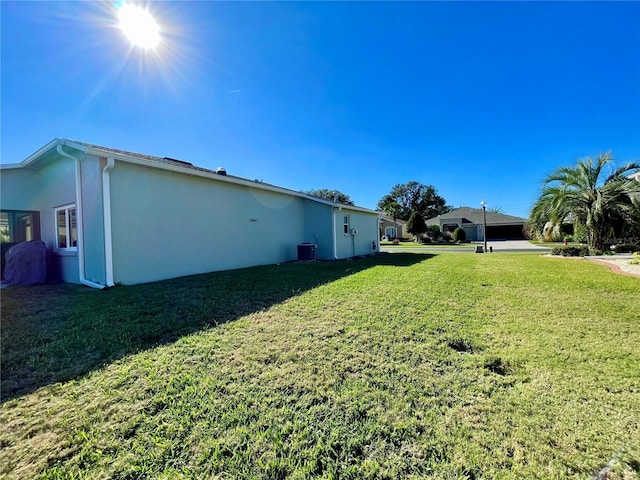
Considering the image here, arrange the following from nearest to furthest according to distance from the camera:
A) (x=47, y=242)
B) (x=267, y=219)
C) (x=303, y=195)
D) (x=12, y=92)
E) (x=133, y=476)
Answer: (x=133, y=476) → (x=12, y=92) → (x=47, y=242) → (x=267, y=219) → (x=303, y=195)

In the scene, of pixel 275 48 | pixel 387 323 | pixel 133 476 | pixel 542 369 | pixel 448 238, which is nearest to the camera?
pixel 133 476

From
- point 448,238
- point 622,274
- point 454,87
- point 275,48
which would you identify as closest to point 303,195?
point 275,48

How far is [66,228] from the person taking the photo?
810cm

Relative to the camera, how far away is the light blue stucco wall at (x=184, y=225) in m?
7.01

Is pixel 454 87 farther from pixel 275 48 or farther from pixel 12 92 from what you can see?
pixel 12 92

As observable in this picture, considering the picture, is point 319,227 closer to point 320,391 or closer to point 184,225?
point 184,225

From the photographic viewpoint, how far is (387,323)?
4273mm

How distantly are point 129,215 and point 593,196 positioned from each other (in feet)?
59.4

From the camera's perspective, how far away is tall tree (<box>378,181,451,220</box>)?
2073 inches

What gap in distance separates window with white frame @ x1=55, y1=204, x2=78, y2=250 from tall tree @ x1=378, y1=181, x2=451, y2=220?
48.8 m

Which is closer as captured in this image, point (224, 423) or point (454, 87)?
point (224, 423)

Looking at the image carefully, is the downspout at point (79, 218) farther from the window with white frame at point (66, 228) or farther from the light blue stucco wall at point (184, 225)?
the light blue stucco wall at point (184, 225)

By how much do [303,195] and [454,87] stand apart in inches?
332

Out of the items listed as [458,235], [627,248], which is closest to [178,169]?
[627,248]
